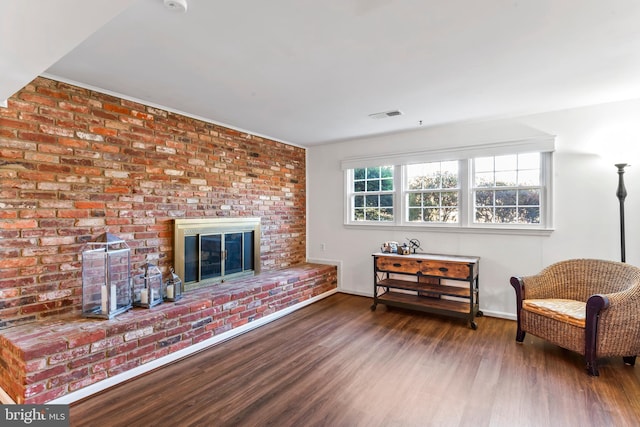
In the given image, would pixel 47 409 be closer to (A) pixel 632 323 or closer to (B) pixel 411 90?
(B) pixel 411 90

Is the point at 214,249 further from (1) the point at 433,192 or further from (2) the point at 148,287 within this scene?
(1) the point at 433,192

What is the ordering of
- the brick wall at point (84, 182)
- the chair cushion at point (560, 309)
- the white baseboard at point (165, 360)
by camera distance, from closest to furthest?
the white baseboard at point (165, 360) → the brick wall at point (84, 182) → the chair cushion at point (560, 309)

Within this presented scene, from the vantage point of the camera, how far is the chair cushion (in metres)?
2.69

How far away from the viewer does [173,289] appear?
3.06 m

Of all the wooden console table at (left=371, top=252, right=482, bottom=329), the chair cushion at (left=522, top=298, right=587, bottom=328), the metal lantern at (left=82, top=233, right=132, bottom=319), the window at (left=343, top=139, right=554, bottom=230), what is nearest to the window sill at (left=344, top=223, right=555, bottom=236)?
the window at (left=343, top=139, right=554, bottom=230)

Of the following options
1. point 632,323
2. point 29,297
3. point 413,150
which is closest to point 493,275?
point 632,323

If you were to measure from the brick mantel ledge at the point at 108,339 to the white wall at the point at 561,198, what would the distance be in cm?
229

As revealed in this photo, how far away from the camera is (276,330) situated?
3.50 m

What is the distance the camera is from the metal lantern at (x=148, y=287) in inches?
112

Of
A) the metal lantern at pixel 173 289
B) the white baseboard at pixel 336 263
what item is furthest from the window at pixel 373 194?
the metal lantern at pixel 173 289

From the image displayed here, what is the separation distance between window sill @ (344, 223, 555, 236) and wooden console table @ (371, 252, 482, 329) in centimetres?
36

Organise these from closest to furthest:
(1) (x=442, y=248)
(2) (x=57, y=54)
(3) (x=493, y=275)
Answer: (2) (x=57, y=54)
(3) (x=493, y=275)
(1) (x=442, y=248)

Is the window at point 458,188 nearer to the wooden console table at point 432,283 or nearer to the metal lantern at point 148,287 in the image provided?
the wooden console table at point 432,283

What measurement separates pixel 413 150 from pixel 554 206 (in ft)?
5.87
